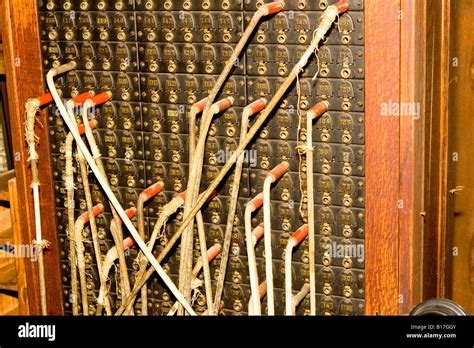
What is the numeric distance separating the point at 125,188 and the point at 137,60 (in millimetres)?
502

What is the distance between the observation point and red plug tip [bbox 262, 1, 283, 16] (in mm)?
2775

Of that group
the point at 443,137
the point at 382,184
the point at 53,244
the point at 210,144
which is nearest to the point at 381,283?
the point at 382,184

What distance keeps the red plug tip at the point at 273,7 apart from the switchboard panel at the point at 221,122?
31 millimetres

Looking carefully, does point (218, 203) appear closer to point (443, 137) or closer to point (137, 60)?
point (137, 60)

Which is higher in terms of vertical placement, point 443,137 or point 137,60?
point 137,60

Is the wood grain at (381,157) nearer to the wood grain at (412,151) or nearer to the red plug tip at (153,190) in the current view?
the wood grain at (412,151)

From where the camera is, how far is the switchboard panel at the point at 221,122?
284cm

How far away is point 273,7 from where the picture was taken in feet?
9.16

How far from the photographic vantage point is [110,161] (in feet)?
10.7

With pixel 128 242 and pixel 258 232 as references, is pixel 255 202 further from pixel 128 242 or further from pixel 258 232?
pixel 128 242

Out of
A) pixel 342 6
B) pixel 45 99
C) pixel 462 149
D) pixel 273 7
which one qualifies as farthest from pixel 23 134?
pixel 462 149

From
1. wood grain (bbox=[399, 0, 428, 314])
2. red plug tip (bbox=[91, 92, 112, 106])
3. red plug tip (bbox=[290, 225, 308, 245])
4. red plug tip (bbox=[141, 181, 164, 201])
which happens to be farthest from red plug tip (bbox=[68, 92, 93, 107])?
wood grain (bbox=[399, 0, 428, 314])

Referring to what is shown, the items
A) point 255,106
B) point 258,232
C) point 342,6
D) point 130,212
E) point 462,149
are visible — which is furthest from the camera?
point 130,212

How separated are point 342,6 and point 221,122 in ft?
2.02
